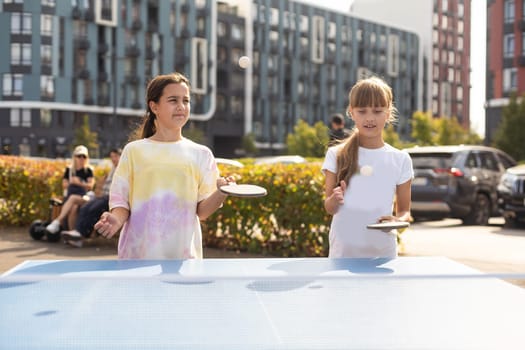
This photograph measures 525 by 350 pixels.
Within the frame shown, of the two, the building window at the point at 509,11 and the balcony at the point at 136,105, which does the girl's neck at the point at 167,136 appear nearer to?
the building window at the point at 509,11

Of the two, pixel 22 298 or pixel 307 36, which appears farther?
pixel 307 36

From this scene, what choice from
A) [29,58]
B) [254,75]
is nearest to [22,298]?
[29,58]

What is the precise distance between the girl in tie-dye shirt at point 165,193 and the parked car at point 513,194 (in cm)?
1195

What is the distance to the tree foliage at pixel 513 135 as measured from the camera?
3634 cm

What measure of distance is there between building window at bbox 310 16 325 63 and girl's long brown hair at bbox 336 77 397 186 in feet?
277

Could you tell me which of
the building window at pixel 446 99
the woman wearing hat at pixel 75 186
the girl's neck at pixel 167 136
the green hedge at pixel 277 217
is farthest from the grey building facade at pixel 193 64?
the girl's neck at pixel 167 136

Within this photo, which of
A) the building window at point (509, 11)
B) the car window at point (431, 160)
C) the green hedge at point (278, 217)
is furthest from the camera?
the building window at point (509, 11)

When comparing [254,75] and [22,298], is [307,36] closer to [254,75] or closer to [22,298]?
[254,75]

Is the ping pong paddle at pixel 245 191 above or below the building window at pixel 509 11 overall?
below

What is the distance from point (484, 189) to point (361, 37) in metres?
78.7

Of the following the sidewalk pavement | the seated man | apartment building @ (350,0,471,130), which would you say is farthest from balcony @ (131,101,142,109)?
the seated man

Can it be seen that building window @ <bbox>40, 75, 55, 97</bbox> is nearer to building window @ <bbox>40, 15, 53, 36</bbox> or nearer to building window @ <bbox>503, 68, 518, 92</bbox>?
building window @ <bbox>40, 15, 53, 36</bbox>

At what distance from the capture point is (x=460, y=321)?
227cm

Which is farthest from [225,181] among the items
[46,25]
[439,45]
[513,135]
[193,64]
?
[439,45]
